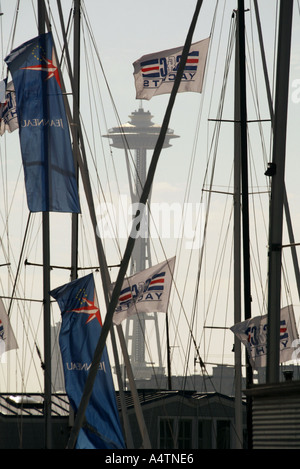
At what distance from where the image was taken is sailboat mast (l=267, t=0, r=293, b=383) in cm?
1920

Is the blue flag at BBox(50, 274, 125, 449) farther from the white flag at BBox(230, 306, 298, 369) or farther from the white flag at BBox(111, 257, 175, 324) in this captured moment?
the white flag at BBox(111, 257, 175, 324)

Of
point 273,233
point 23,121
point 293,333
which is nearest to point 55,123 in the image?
point 23,121

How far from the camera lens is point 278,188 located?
64.0ft

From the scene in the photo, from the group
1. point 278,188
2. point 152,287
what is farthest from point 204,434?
point 278,188

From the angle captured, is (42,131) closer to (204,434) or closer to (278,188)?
(278,188)

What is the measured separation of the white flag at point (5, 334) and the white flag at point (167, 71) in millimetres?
8256

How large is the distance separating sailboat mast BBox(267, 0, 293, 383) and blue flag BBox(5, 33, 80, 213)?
207 inches

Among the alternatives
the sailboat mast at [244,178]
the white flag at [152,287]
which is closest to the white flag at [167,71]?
the sailboat mast at [244,178]

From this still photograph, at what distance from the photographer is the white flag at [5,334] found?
29.9 meters

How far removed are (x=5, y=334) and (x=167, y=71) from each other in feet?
30.9

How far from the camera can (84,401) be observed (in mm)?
18625

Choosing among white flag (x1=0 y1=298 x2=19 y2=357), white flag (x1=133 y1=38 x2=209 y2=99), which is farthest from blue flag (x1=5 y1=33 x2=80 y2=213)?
white flag (x1=133 y1=38 x2=209 y2=99)
